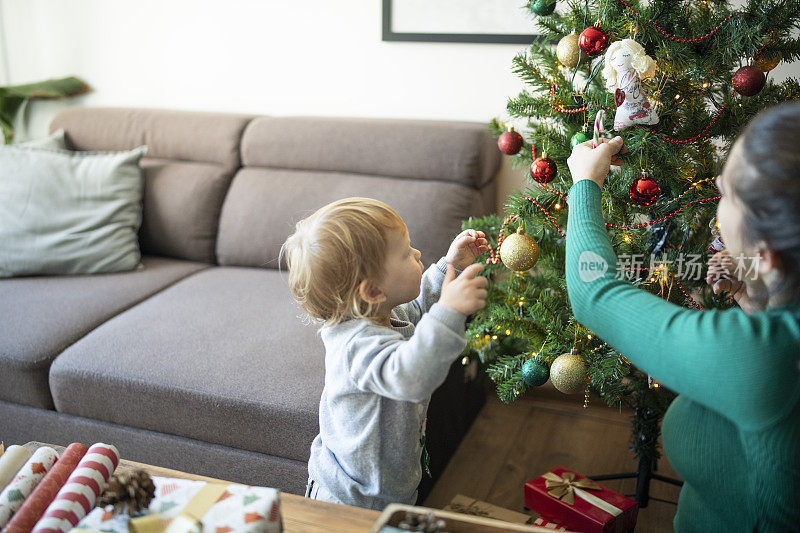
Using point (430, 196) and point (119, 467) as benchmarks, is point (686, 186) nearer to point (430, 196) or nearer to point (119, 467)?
point (430, 196)

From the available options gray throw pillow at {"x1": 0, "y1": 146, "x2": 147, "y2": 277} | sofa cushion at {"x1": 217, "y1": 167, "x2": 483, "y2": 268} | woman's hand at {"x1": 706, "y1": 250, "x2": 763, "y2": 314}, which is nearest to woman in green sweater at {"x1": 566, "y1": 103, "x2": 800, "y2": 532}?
woman's hand at {"x1": 706, "y1": 250, "x2": 763, "y2": 314}

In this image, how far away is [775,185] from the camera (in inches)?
29.8

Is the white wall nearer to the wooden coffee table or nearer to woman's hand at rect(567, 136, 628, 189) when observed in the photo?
woman's hand at rect(567, 136, 628, 189)

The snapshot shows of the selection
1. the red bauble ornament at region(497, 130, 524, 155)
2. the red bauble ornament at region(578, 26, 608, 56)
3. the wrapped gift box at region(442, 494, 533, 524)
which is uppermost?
the red bauble ornament at region(578, 26, 608, 56)

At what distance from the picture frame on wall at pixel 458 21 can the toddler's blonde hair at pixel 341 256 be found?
1.29m

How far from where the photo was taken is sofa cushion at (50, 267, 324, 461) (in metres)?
1.54

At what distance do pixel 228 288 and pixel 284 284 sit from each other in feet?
0.58

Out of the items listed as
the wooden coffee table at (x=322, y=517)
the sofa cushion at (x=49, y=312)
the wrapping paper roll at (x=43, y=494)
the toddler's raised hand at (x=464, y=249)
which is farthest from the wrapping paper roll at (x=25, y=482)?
the toddler's raised hand at (x=464, y=249)

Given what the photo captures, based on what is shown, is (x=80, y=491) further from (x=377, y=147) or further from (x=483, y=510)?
(x=377, y=147)

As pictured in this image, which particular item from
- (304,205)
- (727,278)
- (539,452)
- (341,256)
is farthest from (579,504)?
(304,205)

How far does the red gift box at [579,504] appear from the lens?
1.49 m

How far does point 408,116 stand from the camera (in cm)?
239

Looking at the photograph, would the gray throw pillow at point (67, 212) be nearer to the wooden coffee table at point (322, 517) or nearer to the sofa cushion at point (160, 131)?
the sofa cushion at point (160, 131)

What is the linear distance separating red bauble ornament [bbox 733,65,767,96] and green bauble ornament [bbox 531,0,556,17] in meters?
0.41
